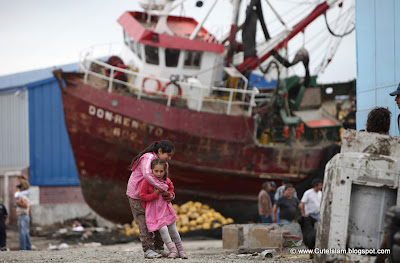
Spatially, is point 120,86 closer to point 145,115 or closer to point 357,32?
point 145,115

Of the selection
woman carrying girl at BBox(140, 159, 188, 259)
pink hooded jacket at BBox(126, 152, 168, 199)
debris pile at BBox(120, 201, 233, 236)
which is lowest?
debris pile at BBox(120, 201, 233, 236)

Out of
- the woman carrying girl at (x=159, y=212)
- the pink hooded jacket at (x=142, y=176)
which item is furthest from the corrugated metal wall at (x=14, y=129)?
the woman carrying girl at (x=159, y=212)

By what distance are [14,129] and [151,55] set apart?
357 inches

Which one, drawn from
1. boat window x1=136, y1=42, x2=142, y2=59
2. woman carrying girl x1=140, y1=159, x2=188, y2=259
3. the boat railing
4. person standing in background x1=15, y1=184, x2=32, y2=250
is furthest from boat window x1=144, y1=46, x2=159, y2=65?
woman carrying girl x1=140, y1=159, x2=188, y2=259

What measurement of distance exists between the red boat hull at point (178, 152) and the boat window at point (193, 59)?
199cm

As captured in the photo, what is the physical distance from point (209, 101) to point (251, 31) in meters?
2.54

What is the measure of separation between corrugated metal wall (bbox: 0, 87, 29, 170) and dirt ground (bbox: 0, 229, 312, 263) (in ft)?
17.3

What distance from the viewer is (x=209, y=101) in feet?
58.9

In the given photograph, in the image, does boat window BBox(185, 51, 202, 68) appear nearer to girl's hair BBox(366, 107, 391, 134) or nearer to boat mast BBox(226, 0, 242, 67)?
boat mast BBox(226, 0, 242, 67)

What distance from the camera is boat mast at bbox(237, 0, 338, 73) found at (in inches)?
728

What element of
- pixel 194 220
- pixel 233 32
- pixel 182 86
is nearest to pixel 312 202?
pixel 194 220

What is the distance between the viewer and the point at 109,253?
8.50m

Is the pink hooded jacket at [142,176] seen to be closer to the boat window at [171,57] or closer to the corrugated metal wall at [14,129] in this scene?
the boat window at [171,57]

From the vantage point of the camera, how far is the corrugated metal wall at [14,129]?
78.7 feet
